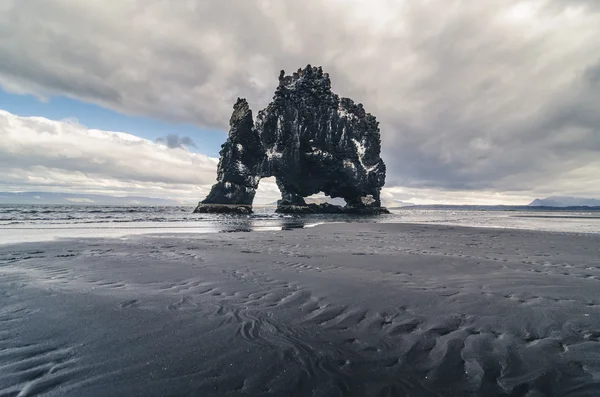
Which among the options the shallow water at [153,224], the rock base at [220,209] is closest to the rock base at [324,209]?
the rock base at [220,209]

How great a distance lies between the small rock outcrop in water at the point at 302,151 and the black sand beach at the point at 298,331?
7891cm

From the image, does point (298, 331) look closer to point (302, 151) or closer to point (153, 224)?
point (153, 224)

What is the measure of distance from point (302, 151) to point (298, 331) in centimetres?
9620

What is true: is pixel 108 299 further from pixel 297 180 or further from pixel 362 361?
pixel 297 180

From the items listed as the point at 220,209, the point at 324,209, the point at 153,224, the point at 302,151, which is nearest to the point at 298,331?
the point at 153,224

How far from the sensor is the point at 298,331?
5.48 m

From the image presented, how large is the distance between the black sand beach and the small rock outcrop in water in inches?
3107

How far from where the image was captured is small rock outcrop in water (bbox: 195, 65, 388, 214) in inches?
3553

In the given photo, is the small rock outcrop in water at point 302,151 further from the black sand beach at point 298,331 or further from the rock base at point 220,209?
the black sand beach at point 298,331

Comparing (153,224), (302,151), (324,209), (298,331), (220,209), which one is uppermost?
(302,151)

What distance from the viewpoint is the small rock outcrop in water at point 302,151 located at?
296 feet

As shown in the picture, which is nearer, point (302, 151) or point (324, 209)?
point (302, 151)

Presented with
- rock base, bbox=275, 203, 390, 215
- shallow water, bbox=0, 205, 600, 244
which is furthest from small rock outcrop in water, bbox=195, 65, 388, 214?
shallow water, bbox=0, 205, 600, 244

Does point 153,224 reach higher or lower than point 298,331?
lower
